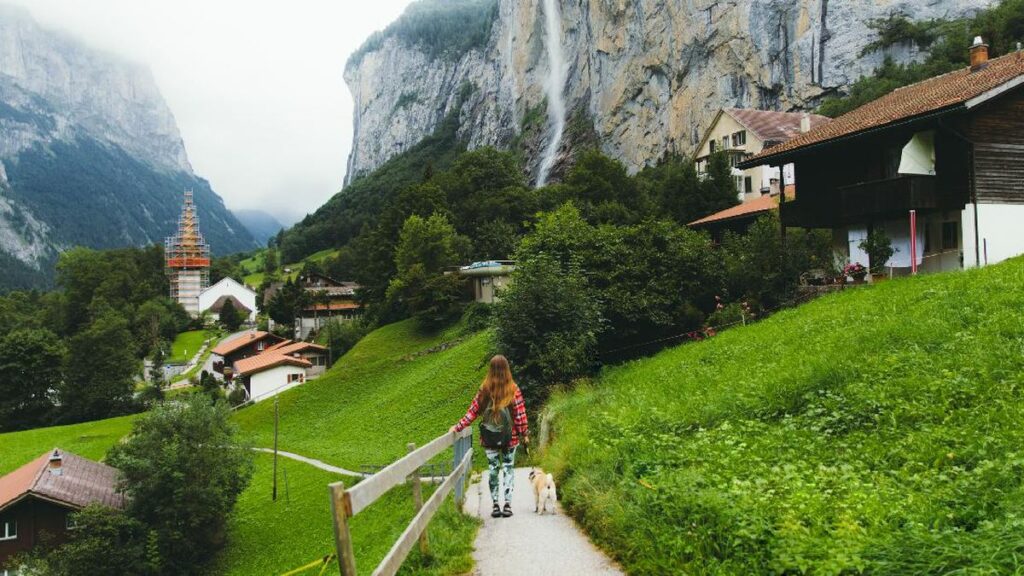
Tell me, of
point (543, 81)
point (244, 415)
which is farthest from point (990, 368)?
point (543, 81)

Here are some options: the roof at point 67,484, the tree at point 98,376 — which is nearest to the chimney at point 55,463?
the roof at point 67,484

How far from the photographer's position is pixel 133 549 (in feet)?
100

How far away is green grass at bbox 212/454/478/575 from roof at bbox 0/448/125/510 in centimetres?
609

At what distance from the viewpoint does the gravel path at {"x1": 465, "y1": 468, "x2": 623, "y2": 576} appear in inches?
272

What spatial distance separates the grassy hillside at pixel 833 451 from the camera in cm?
568

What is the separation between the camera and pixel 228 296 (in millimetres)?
127438

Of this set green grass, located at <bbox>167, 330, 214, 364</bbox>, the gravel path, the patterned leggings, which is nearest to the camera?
the gravel path

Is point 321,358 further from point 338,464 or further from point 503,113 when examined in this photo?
point 503,113

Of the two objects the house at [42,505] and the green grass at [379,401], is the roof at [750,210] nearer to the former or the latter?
the green grass at [379,401]

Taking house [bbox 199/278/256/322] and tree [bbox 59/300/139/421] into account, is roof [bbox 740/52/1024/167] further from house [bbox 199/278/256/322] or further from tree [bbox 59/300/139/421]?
house [bbox 199/278/256/322]

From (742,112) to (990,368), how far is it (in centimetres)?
6310

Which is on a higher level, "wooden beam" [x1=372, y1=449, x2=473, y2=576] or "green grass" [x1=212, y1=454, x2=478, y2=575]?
"wooden beam" [x1=372, y1=449, x2=473, y2=576]

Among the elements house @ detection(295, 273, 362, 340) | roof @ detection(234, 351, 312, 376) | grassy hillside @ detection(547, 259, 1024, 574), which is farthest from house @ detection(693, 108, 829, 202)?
house @ detection(295, 273, 362, 340)

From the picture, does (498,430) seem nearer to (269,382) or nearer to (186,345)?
(269,382)
